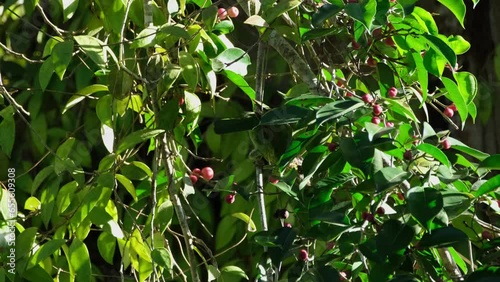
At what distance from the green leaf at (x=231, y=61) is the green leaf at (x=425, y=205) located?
36cm

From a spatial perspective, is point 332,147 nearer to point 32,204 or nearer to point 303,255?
point 303,255

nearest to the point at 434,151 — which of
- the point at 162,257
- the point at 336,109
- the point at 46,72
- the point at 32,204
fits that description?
the point at 336,109

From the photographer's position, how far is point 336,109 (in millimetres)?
1048

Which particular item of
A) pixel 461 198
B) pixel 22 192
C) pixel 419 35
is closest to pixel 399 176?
pixel 461 198

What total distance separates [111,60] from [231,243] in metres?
0.60

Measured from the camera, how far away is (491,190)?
110 centimetres

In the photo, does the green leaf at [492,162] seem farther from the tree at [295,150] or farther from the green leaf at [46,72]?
the green leaf at [46,72]

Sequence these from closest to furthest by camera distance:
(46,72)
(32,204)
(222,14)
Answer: (46,72)
(222,14)
(32,204)

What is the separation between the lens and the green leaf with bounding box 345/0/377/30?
103cm

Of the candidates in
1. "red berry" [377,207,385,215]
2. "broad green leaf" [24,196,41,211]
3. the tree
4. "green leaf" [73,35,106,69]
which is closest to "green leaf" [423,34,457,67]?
the tree

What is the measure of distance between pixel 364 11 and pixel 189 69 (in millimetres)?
281

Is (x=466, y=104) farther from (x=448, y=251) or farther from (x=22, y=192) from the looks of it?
(x=22, y=192)

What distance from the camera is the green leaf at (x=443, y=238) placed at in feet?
3.30

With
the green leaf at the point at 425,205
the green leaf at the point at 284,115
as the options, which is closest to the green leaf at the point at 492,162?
the green leaf at the point at 425,205
